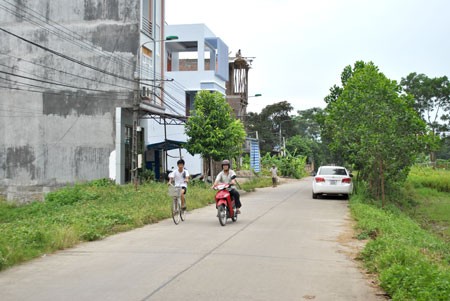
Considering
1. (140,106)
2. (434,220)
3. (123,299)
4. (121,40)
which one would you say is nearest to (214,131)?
(140,106)

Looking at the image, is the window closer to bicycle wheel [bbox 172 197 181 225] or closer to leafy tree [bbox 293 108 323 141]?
bicycle wheel [bbox 172 197 181 225]

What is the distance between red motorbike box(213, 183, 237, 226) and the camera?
1327 cm

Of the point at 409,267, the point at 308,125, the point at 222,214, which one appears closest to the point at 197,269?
the point at 409,267

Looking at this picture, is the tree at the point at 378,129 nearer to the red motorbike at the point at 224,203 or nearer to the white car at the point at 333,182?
the white car at the point at 333,182

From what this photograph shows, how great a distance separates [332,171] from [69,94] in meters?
14.3

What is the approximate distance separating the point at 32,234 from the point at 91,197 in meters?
12.5

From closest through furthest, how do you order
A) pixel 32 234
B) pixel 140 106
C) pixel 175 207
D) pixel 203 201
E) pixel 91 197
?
pixel 32 234 < pixel 175 207 < pixel 203 201 < pixel 91 197 < pixel 140 106

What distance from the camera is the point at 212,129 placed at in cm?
2802

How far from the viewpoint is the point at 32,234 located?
9.95m

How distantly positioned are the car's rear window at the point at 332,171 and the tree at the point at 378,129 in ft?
3.33

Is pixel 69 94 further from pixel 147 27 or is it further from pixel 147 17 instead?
pixel 147 17

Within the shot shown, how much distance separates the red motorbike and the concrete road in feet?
3.23

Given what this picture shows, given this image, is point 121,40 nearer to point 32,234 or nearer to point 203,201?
point 203,201

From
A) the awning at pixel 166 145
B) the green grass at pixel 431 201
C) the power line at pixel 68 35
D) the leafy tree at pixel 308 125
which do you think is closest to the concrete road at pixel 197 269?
the green grass at pixel 431 201
